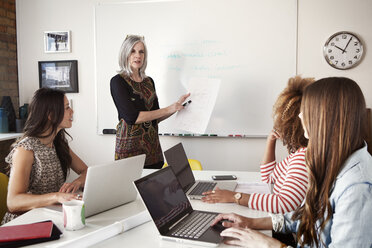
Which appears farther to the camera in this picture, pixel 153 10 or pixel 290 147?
pixel 153 10

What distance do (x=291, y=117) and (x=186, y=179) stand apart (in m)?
0.69

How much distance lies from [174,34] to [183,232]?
8.42ft

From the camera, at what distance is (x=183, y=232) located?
4.01 ft

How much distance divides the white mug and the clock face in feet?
8.85

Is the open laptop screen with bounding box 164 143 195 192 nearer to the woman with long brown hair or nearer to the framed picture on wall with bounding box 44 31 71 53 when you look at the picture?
the woman with long brown hair

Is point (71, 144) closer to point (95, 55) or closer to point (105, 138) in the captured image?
point (105, 138)

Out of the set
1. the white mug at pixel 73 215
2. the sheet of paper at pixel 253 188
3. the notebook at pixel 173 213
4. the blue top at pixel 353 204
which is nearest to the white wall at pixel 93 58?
the sheet of paper at pixel 253 188

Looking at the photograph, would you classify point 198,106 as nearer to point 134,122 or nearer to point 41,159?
point 134,122

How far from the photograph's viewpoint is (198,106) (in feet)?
9.14

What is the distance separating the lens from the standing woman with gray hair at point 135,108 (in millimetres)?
2533

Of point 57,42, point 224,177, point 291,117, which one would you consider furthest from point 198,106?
point 57,42

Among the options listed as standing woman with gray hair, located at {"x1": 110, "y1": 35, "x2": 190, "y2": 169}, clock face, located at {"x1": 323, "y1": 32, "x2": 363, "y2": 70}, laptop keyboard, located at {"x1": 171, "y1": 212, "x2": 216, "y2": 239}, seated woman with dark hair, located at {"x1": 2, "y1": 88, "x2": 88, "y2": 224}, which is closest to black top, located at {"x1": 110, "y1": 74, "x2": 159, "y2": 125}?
standing woman with gray hair, located at {"x1": 110, "y1": 35, "x2": 190, "y2": 169}

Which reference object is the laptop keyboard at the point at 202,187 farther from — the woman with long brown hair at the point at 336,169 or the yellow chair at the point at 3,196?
the yellow chair at the point at 3,196

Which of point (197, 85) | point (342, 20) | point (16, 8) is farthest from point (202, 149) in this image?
point (16, 8)
